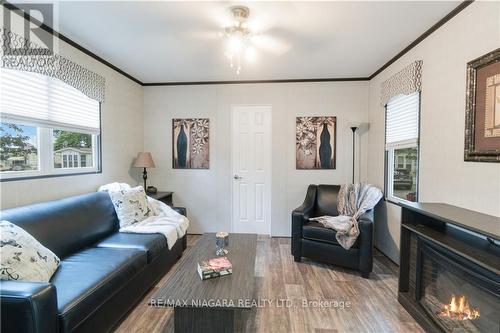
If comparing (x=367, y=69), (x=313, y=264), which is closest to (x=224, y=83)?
(x=367, y=69)

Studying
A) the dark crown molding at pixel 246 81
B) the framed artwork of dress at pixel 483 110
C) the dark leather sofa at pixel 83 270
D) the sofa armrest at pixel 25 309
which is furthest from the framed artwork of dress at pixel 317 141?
the sofa armrest at pixel 25 309

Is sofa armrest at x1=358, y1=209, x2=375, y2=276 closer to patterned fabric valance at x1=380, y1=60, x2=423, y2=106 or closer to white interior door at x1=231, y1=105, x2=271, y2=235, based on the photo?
patterned fabric valance at x1=380, y1=60, x2=423, y2=106

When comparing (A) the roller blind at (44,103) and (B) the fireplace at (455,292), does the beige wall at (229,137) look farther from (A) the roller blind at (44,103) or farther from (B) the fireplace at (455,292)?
(B) the fireplace at (455,292)

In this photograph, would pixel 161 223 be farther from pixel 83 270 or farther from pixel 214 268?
pixel 214 268

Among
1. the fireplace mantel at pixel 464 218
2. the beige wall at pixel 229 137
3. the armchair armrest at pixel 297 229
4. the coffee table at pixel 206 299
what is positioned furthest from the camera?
the beige wall at pixel 229 137

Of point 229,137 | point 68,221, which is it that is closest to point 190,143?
point 229,137

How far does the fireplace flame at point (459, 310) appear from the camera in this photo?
1.56 m

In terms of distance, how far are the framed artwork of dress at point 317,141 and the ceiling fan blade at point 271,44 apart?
130 centimetres

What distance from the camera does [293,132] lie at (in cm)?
392

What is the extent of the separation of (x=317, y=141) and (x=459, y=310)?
261 cm

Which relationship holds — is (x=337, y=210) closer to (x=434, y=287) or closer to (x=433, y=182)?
(x=433, y=182)

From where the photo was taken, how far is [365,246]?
2.69 m

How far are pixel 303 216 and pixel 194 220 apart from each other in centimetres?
191

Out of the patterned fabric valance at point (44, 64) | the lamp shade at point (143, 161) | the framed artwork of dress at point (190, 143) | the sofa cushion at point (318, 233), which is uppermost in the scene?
the patterned fabric valance at point (44, 64)
